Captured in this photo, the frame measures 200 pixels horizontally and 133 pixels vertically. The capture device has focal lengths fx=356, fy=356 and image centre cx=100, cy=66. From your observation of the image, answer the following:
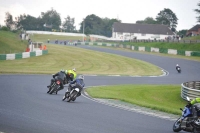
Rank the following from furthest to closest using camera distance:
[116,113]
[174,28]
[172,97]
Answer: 1. [174,28]
2. [172,97]
3. [116,113]

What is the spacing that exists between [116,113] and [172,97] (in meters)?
9.77

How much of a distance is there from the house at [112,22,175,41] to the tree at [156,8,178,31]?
104 ft

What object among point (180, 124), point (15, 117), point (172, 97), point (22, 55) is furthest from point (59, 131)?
point (22, 55)

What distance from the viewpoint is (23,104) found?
1534cm

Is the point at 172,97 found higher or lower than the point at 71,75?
lower

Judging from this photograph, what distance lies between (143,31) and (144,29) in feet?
3.11

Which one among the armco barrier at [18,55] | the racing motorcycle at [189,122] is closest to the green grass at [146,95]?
the racing motorcycle at [189,122]

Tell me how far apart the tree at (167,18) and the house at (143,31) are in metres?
31.6

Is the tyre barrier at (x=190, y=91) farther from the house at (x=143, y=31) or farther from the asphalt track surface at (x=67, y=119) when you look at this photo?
the house at (x=143, y=31)

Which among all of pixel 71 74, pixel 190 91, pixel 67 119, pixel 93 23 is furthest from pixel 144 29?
pixel 67 119

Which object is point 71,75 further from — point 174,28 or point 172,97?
point 174,28

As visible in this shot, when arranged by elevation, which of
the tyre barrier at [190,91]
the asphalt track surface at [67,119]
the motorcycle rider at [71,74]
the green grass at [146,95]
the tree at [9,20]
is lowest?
the green grass at [146,95]

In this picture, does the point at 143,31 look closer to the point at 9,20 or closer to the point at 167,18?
the point at 167,18

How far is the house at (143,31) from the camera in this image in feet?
457
